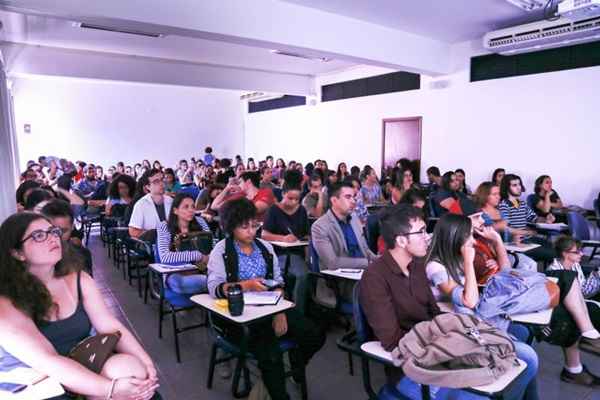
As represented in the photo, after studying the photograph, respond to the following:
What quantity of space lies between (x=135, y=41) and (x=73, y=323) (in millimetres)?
7182

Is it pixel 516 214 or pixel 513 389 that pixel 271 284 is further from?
pixel 516 214

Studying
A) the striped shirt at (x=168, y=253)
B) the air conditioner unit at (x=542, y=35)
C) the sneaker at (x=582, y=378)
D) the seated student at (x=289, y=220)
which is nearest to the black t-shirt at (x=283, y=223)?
the seated student at (x=289, y=220)

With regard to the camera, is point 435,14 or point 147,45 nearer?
point 435,14

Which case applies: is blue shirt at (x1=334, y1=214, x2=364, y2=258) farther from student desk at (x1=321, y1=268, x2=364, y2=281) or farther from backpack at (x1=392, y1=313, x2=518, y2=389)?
backpack at (x1=392, y1=313, x2=518, y2=389)

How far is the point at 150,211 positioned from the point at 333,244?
2143 mm

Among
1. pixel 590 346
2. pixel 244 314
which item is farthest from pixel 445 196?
pixel 244 314

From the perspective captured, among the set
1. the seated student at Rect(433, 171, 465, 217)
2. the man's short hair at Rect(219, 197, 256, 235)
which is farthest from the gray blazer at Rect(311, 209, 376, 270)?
the seated student at Rect(433, 171, 465, 217)

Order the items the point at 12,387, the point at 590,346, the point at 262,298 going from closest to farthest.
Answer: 1. the point at 12,387
2. the point at 262,298
3. the point at 590,346

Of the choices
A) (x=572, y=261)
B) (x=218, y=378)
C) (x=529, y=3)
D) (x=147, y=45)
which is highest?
(x=147, y=45)

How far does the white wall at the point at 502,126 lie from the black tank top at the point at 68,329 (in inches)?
273

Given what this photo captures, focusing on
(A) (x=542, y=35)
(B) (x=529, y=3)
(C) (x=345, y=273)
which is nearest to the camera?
(C) (x=345, y=273)

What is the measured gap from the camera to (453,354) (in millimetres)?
1545

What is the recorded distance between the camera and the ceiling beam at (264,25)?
4.33 m

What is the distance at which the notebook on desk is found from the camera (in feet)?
7.43
